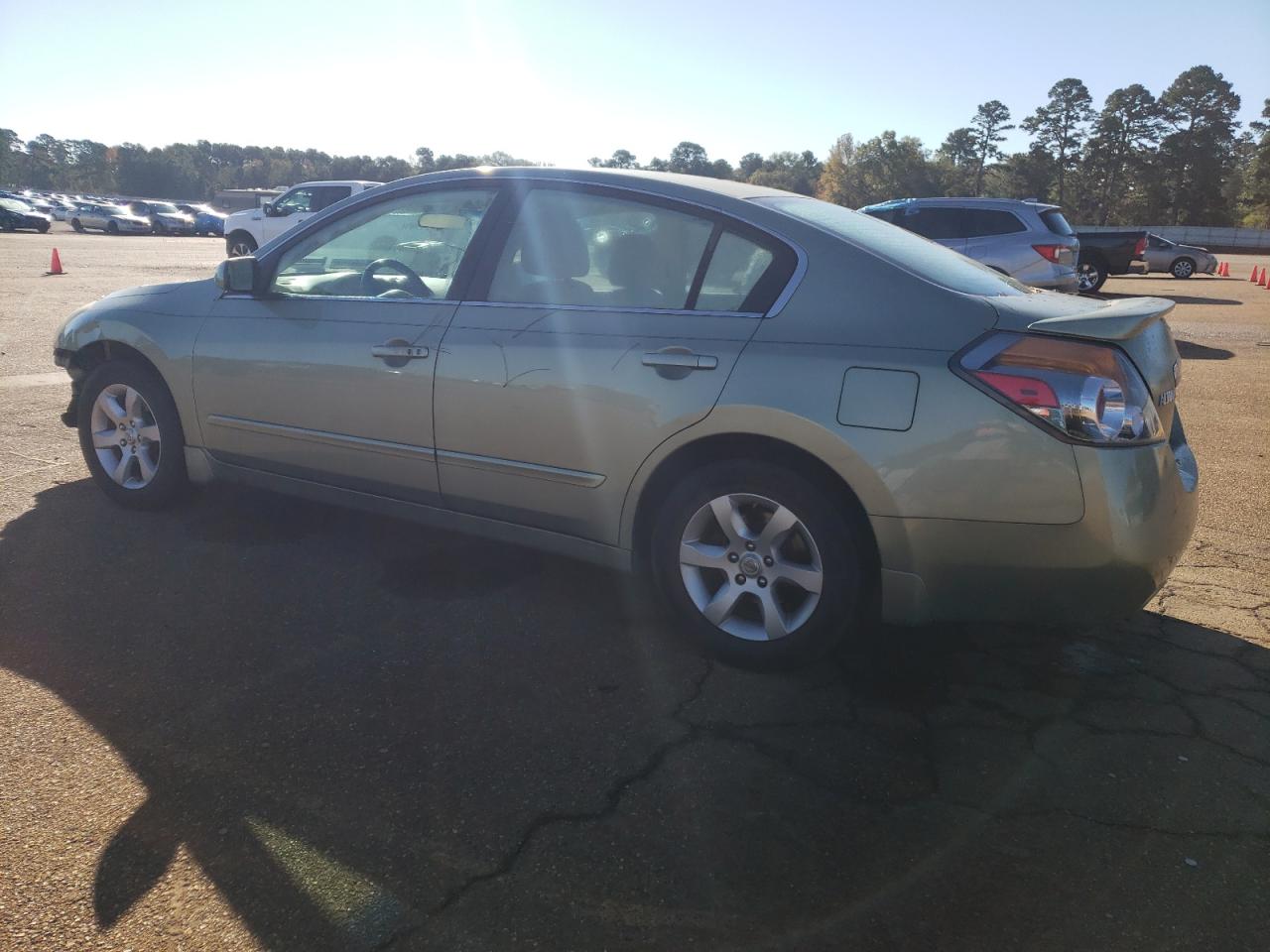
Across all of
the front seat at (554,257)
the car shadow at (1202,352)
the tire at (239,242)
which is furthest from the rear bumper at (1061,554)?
the tire at (239,242)

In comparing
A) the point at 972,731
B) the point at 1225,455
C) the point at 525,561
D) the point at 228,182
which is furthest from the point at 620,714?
the point at 228,182

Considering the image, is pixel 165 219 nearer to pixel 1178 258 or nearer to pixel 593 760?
pixel 1178 258

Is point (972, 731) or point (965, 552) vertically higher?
point (965, 552)

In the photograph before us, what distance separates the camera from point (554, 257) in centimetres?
374

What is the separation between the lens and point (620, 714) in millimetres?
3035

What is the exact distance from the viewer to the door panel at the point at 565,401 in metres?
3.26

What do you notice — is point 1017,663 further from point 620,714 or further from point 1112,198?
point 1112,198

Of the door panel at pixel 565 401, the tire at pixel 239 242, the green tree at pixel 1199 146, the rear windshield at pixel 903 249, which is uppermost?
the green tree at pixel 1199 146

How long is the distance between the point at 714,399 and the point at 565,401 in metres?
0.58

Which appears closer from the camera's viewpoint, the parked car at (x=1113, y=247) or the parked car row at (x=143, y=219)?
the parked car at (x=1113, y=247)

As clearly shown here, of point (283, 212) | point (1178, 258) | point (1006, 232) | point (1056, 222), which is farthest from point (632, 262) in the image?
point (1178, 258)

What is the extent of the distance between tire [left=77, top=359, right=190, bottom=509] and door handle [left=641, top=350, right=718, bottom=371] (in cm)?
255

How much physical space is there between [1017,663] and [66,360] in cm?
463

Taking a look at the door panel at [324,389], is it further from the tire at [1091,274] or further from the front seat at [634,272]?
the tire at [1091,274]
